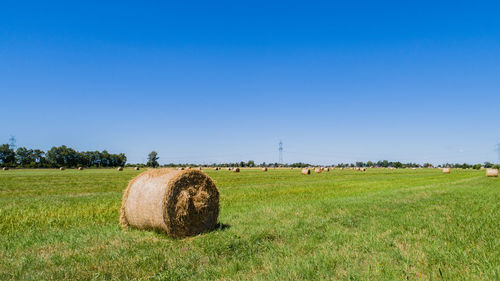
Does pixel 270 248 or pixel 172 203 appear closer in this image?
pixel 270 248

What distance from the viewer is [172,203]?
818 centimetres

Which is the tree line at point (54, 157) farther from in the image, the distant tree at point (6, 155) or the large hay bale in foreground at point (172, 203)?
the large hay bale in foreground at point (172, 203)

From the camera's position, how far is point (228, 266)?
531 centimetres

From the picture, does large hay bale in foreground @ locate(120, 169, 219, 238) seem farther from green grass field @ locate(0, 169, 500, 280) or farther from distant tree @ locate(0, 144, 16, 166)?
distant tree @ locate(0, 144, 16, 166)

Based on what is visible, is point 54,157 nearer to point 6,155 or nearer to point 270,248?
point 6,155

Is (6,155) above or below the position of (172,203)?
above

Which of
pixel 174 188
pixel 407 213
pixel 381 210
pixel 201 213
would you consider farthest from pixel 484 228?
pixel 174 188

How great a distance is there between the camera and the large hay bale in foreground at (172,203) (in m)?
8.05

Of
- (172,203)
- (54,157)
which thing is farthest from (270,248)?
(54,157)

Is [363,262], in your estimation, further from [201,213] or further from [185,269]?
[201,213]

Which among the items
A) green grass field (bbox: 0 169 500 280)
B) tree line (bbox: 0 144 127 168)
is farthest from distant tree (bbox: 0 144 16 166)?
green grass field (bbox: 0 169 500 280)

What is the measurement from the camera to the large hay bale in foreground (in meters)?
8.05

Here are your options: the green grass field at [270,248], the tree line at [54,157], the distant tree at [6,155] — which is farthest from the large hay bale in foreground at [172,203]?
the distant tree at [6,155]

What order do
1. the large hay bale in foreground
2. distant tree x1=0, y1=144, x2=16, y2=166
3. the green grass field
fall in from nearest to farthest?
1. the green grass field
2. the large hay bale in foreground
3. distant tree x1=0, y1=144, x2=16, y2=166
